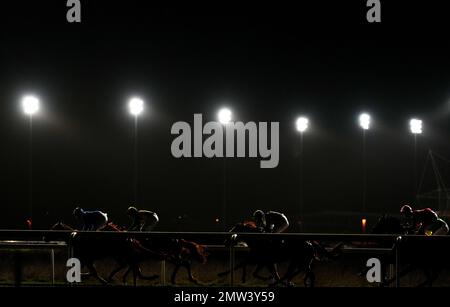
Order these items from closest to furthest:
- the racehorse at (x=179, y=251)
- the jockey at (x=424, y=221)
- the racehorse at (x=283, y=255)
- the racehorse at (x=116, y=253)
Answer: the racehorse at (x=283, y=255), the racehorse at (x=116, y=253), the racehorse at (x=179, y=251), the jockey at (x=424, y=221)

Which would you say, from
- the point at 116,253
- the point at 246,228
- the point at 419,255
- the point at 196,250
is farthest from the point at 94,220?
the point at 419,255

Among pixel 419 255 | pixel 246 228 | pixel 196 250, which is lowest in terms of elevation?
pixel 196 250

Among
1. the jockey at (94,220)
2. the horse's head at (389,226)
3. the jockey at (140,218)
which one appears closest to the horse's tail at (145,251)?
the jockey at (94,220)

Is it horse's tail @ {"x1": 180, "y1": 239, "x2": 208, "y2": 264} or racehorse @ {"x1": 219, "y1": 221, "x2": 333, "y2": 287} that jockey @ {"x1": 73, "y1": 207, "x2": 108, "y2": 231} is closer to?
horse's tail @ {"x1": 180, "y1": 239, "x2": 208, "y2": 264}

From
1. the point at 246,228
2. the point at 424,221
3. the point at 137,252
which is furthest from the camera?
the point at 424,221

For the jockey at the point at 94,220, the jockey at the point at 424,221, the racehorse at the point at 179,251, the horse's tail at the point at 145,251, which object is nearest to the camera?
the horse's tail at the point at 145,251

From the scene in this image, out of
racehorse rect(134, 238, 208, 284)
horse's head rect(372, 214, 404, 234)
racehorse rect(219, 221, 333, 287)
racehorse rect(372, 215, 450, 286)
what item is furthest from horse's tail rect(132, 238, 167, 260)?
horse's head rect(372, 214, 404, 234)

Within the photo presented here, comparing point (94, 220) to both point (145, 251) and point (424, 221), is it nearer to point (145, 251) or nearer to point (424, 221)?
point (145, 251)

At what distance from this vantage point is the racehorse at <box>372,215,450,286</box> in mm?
6316

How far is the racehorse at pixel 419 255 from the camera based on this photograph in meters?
6.32

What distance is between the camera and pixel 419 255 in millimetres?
6715

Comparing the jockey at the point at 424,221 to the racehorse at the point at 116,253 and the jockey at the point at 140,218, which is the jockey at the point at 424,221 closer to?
the racehorse at the point at 116,253
